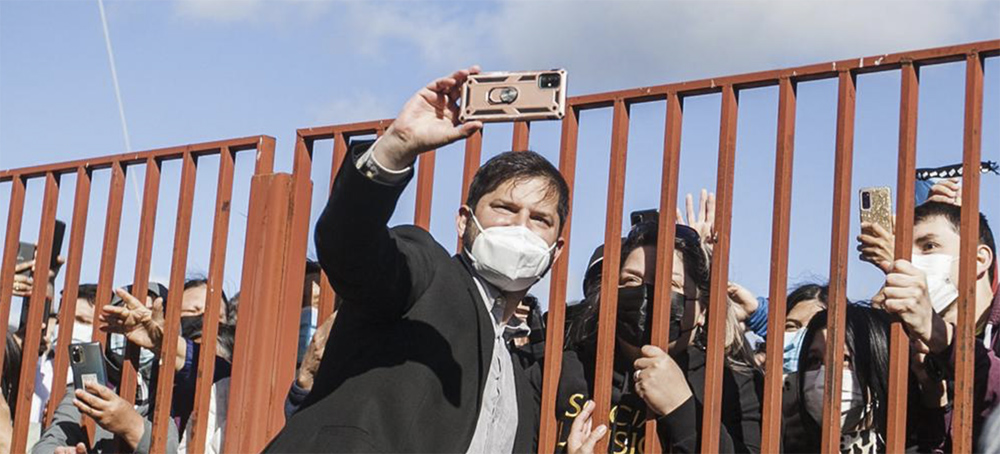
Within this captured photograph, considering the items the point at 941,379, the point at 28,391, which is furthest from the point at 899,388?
the point at 28,391

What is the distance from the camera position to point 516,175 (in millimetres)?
3434

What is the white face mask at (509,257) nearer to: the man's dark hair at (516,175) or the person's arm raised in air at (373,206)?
the man's dark hair at (516,175)

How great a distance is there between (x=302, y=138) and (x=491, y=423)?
1.72 m

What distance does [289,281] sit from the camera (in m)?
4.36

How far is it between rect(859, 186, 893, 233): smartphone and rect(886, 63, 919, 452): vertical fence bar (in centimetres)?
8

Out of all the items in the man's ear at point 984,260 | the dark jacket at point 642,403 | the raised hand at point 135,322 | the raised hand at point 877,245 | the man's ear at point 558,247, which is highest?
the man's ear at point 984,260

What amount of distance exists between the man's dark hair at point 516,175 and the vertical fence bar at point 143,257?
66.2 inches

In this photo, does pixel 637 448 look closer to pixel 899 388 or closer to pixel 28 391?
pixel 899 388

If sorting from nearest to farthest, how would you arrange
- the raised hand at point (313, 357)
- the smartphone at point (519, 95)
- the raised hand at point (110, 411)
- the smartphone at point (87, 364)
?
the smartphone at point (519, 95)
the raised hand at point (313, 357)
the raised hand at point (110, 411)
the smartphone at point (87, 364)

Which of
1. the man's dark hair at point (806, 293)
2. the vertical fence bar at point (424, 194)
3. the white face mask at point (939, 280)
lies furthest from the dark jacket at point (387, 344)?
the man's dark hair at point (806, 293)

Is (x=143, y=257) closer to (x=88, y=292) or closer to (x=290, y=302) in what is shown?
(x=290, y=302)

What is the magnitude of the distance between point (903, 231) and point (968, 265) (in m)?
0.19

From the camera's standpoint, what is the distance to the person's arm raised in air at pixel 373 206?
2.73 meters

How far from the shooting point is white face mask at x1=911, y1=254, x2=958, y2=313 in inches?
152
